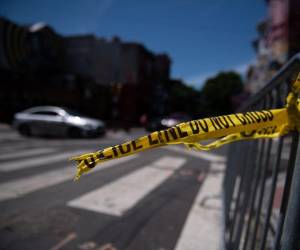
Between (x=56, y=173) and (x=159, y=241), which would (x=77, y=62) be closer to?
(x=56, y=173)

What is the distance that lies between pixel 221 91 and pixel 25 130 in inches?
1869

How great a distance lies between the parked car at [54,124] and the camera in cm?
1459

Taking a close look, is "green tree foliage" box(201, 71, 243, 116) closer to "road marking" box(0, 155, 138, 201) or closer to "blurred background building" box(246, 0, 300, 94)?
"blurred background building" box(246, 0, 300, 94)

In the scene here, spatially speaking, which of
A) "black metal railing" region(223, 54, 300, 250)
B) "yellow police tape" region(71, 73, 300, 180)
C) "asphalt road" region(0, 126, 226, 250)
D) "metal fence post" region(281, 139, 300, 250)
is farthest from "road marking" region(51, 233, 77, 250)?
"metal fence post" region(281, 139, 300, 250)

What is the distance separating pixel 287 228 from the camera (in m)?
1.22

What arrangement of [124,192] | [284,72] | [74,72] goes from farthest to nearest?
1. [74,72]
2. [124,192]
3. [284,72]

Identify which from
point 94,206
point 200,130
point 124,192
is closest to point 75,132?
point 124,192

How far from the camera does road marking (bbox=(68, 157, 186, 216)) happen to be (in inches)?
150

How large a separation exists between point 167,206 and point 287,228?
9.89 ft

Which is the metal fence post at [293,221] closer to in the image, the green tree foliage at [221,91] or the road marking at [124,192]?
the road marking at [124,192]

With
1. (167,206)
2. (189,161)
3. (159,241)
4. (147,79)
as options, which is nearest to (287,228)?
(159,241)

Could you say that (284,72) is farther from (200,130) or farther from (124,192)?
(124,192)

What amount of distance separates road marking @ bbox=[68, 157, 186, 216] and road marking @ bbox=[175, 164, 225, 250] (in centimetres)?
88

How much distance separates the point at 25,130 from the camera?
14.9 metres
